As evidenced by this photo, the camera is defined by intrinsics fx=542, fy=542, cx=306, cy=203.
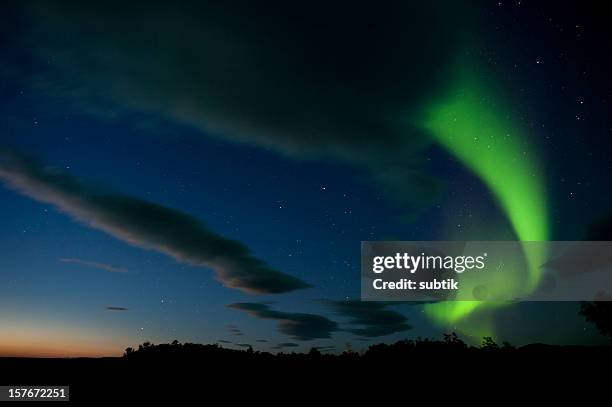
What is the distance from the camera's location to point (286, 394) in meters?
18.9

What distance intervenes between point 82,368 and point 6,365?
5724 millimetres

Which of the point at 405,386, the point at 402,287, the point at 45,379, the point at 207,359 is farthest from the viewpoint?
the point at 402,287

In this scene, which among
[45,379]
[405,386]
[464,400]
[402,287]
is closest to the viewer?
[464,400]

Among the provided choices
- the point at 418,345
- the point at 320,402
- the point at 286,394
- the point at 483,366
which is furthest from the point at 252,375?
the point at 418,345

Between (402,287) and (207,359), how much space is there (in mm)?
10093

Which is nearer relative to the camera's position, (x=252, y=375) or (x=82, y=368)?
(x=252, y=375)

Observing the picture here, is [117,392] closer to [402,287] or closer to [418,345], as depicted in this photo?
Result: [402,287]

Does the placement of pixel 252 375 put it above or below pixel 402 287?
below

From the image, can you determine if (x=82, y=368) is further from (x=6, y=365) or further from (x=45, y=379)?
(x=6, y=365)

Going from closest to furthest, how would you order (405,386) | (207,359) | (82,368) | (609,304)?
(405,386) → (82,368) → (207,359) → (609,304)

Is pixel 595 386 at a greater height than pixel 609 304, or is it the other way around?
pixel 609 304

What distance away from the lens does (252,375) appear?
2100cm

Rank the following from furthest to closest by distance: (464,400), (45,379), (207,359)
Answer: (207,359), (45,379), (464,400)

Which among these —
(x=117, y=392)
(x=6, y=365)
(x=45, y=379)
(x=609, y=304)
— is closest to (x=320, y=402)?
(x=117, y=392)
